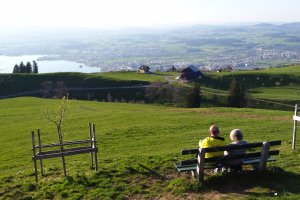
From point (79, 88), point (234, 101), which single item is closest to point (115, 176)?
point (234, 101)

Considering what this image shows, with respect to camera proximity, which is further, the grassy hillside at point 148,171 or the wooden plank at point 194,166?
the wooden plank at point 194,166

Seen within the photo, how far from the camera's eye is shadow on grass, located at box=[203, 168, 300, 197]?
44.1ft

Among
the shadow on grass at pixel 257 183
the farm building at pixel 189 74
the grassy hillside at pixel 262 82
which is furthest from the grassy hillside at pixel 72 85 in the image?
the shadow on grass at pixel 257 183

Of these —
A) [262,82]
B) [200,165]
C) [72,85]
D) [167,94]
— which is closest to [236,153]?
[200,165]

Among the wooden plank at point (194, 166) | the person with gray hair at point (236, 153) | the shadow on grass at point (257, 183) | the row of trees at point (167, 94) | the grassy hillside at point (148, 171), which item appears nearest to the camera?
the shadow on grass at point (257, 183)

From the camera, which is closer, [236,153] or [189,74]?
[236,153]

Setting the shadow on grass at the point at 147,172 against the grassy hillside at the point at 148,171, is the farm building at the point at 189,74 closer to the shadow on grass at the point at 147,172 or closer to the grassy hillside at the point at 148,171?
the grassy hillside at the point at 148,171

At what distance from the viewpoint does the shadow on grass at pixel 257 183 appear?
44.1ft

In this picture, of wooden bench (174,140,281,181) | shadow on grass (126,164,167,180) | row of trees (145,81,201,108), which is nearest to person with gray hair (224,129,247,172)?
wooden bench (174,140,281,181)

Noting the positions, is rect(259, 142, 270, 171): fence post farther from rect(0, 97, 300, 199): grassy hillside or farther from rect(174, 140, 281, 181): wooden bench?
rect(0, 97, 300, 199): grassy hillside

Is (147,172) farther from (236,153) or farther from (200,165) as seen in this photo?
(236,153)

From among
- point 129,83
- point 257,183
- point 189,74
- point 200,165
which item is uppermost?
point 200,165

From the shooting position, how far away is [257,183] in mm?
14242

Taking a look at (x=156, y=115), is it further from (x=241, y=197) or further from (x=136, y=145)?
(x=241, y=197)
